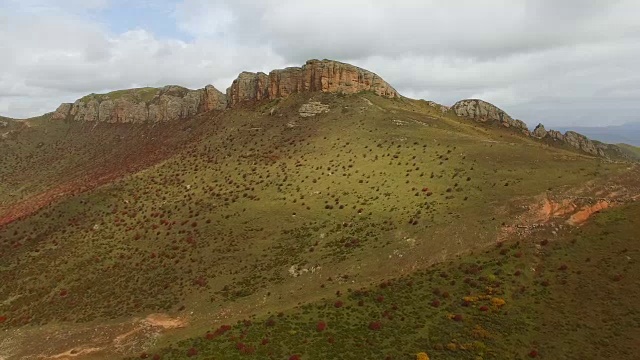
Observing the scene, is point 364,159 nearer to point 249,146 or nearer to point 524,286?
point 249,146

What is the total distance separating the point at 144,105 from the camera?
161m

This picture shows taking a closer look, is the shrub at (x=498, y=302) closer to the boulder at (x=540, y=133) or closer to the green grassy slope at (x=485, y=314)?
the green grassy slope at (x=485, y=314)

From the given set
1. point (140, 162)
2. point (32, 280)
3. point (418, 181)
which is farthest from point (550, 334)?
point (140, 162)

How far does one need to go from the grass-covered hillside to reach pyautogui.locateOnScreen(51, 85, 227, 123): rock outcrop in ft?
134

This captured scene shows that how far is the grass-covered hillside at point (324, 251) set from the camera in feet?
135

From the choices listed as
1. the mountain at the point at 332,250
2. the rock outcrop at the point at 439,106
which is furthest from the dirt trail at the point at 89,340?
the rock outcrop at the point at 439,106

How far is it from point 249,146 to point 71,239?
43.3 metres

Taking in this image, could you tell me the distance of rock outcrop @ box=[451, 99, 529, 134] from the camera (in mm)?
136500

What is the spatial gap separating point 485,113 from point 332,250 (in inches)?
3979

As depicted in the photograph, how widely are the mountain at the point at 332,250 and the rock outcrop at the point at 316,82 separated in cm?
1132

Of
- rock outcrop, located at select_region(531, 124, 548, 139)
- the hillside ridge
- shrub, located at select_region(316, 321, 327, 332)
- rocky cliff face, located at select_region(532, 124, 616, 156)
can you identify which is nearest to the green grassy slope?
shrub, located at select_region(316, 321, 327, 332)

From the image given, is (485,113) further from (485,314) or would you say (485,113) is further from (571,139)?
(485,314)

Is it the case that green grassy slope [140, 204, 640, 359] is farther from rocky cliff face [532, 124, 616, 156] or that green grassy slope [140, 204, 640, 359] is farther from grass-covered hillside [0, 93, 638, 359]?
rocky cliff face [532, 124, 616, 156]

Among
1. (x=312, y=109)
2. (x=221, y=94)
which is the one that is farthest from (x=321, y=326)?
(x=221, y=94)
